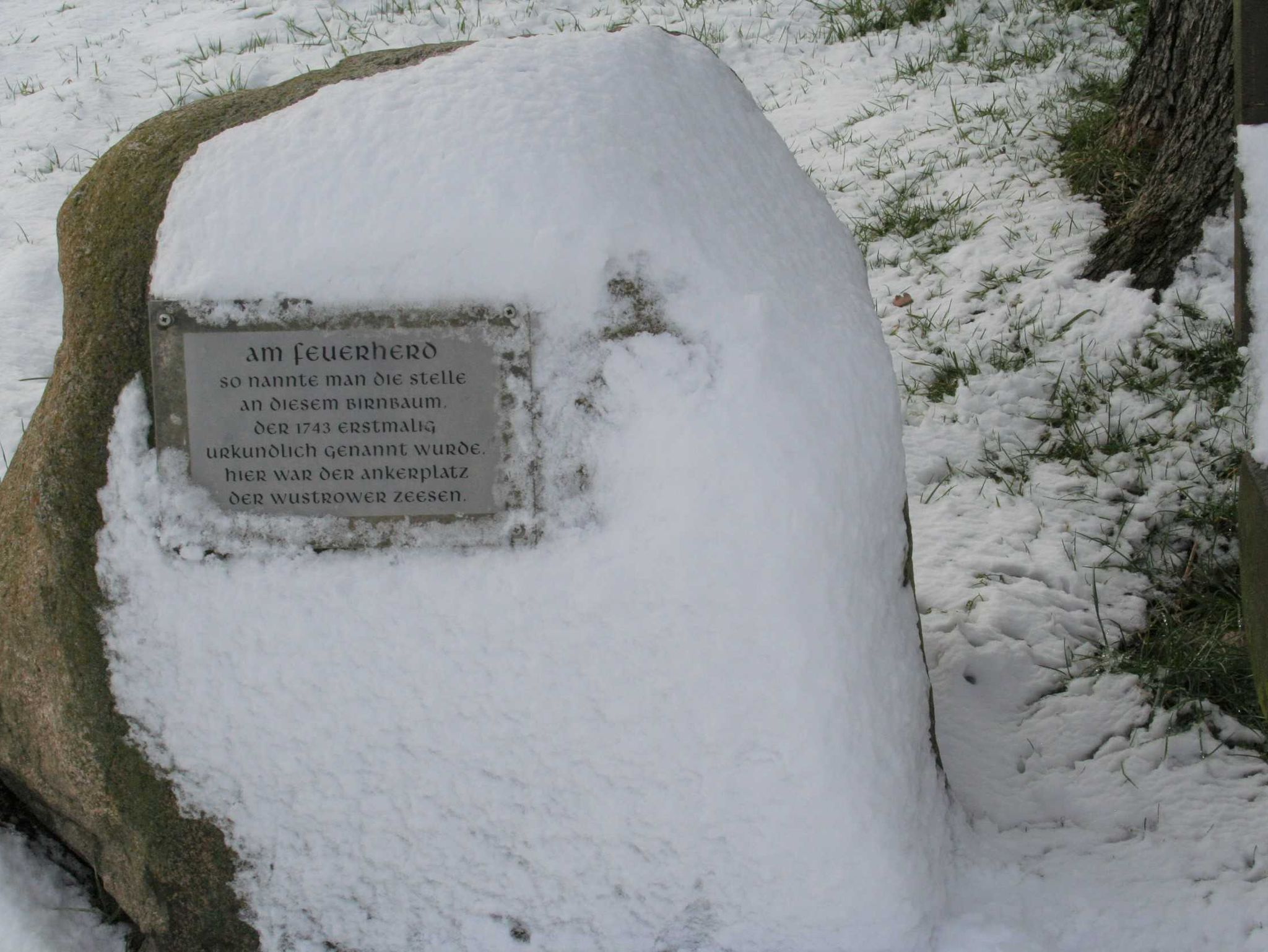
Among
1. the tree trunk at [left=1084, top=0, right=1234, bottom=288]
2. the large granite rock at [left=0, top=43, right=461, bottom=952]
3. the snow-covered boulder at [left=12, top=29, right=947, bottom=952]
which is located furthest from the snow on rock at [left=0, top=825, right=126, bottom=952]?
the tree trunk at [left=1084, top=0, right=1234, bottom=288]

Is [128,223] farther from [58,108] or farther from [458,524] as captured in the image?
[58,108]

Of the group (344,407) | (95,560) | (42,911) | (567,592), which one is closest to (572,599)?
(567,592)

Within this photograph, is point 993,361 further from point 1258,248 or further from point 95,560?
point 95,560

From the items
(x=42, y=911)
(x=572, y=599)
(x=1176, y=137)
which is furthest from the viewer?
(x=1176, y=137)

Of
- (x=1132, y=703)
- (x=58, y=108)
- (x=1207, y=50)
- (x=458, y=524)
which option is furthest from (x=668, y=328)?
(x=58, y=108)

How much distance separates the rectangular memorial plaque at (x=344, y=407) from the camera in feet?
5.36

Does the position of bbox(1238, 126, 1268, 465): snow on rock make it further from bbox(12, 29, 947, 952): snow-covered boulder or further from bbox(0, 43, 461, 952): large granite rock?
bbox(0, 43, 461, 952): large granite rock

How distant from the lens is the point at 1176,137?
130 inches

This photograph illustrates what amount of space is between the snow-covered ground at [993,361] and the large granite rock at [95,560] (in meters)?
0.29

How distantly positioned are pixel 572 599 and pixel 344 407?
46 centimetres

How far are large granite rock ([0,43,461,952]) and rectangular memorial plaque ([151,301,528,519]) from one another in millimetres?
130

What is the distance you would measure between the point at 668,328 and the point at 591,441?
8.1 inches

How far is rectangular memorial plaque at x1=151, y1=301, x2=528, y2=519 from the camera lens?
5.36 ft

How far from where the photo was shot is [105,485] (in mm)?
1713
